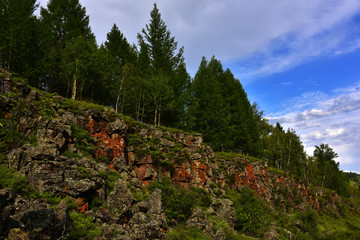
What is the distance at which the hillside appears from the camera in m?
8.02

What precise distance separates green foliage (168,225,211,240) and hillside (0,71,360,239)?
0.08m

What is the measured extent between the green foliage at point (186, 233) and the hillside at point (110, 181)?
0.28 feet

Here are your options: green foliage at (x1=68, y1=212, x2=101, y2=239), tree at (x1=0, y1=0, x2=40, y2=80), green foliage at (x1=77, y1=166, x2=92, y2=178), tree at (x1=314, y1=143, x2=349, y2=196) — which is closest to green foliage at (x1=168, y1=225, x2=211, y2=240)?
green foliage at (x1=68, y1=212, x2=101, y2=239)

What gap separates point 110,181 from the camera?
15258mm

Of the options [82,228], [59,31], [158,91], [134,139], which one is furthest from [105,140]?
[59,31]

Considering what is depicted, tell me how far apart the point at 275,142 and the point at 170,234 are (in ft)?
174

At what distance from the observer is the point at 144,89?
33281 mm

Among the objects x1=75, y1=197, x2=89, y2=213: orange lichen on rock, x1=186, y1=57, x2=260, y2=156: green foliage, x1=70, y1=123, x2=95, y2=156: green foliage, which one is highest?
x1=186, y1=57, x2=260, y2=156: green foliage

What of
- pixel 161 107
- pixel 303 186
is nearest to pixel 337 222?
pixel 303 186

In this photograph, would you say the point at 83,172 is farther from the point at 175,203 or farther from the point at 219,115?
the point at 219,115

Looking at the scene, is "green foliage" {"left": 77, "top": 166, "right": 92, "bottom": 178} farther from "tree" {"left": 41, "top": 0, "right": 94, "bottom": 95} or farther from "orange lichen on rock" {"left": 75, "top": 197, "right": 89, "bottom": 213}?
"tree" {"left": 41, "top": 0, "right": 94, "bottom": 95}

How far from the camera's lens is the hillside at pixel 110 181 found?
26.3 ft

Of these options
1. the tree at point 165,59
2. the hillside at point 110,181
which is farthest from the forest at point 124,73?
the hillside at point 110,181

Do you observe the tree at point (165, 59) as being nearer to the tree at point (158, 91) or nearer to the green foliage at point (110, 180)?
the tree at point (158, 91)
